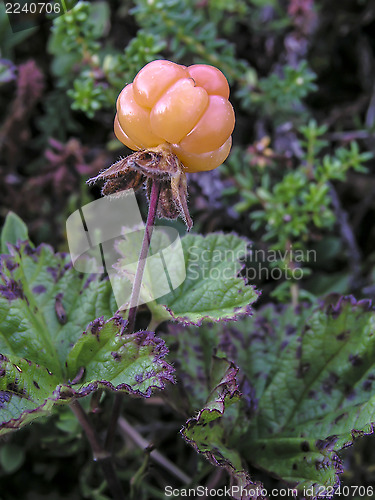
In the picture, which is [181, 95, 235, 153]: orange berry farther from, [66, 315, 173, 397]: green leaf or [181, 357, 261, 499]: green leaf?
[181, 357, 261, 499]: green leaf

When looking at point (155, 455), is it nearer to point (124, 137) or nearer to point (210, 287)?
point (210, 287)

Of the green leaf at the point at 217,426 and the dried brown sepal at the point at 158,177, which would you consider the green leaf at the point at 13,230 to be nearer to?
the dried brown sepal at the point at 158,177

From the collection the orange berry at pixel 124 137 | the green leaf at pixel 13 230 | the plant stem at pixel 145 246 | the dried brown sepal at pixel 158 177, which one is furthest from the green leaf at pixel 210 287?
the green leaf at pixel 13 230

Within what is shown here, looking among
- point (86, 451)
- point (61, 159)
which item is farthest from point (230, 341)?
point (61, 159)

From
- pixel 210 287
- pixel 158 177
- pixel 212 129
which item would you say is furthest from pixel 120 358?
pixel 212 129

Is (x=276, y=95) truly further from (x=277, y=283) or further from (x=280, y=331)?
(x=280, y=331)

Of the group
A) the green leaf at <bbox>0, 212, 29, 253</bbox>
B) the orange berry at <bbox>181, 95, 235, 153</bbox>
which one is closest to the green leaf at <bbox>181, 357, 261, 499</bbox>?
the orange berry at <bbox>181, 95, 235, 153</bbox>
